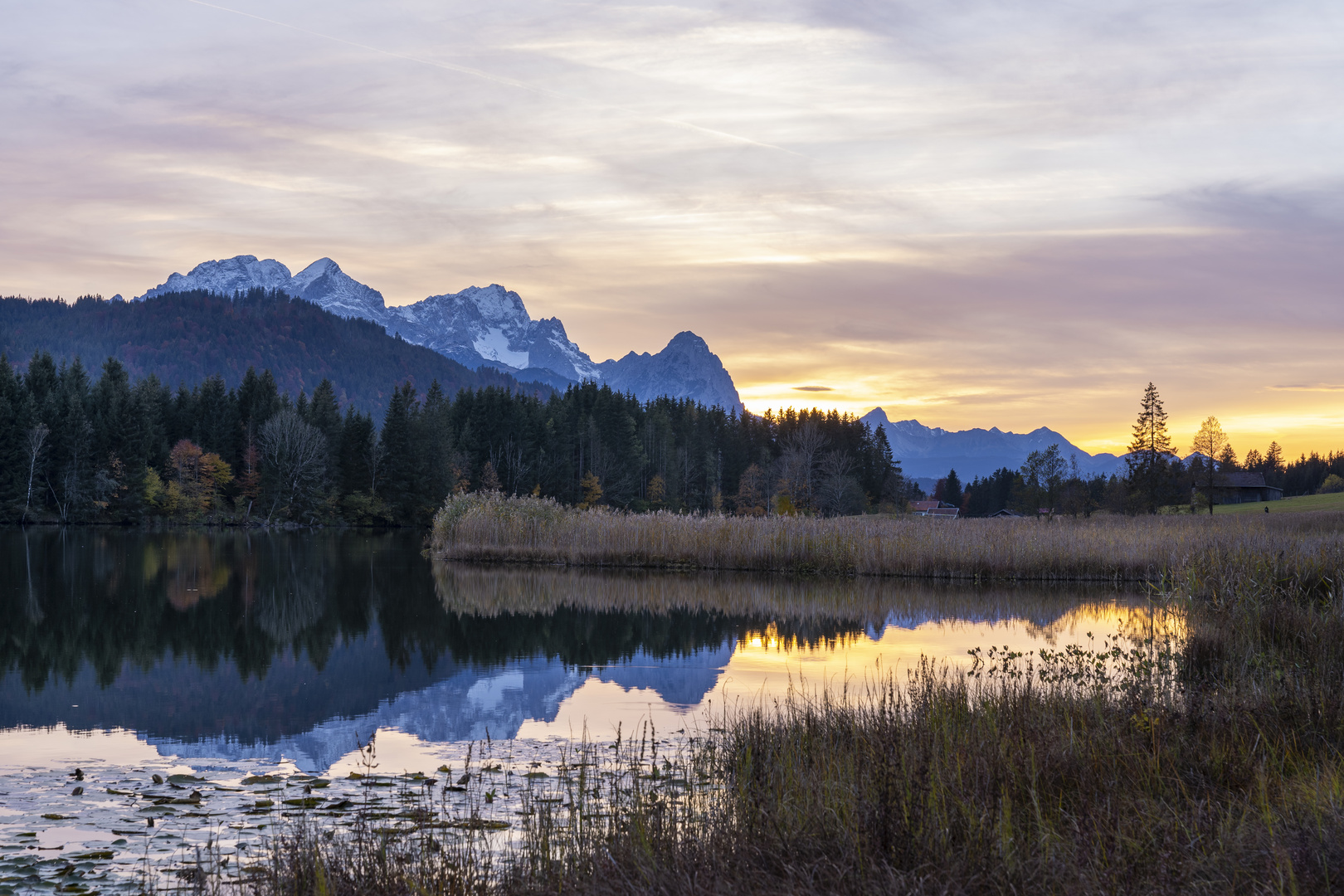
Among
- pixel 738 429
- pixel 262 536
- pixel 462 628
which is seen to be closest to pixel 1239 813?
pixel 462 628

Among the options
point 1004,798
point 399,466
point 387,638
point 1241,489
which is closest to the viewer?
point 1004,798

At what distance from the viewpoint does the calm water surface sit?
32.8ft

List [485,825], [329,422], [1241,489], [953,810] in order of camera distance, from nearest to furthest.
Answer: [953,810] → [485,825] → [329,422] → [1241,489]

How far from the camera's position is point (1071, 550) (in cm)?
3017

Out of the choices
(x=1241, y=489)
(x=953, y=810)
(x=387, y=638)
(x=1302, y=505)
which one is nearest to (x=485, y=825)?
(x=953, y=810)

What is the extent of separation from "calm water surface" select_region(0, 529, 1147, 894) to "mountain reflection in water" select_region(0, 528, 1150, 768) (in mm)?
78

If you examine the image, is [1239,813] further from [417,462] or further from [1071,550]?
[417,462]

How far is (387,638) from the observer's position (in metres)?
20.5

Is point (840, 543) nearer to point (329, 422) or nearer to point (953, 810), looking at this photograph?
point (953, 810)

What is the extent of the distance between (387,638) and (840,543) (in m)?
15.9

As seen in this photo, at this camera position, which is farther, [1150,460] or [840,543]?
[1150,460]

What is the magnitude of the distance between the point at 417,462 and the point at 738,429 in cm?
5506

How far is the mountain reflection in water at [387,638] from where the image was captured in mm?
12891

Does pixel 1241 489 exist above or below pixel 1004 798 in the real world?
above
